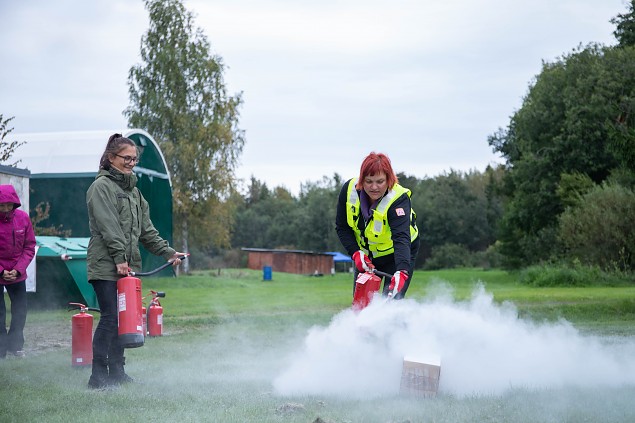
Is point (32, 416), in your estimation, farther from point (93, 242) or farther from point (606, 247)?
point (606, 247)

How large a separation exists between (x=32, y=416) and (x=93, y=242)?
1936 mm

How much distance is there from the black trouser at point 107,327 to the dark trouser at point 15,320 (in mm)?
2970

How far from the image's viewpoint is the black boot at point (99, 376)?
696cm

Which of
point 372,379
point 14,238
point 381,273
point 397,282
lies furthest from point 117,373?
point 14,238

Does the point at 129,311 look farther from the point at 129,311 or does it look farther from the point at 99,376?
the point at 99,376

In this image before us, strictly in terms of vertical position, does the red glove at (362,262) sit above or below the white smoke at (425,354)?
above

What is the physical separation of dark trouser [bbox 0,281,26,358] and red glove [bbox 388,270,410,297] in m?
5.37

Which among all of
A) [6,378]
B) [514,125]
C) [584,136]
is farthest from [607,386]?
[514,125]

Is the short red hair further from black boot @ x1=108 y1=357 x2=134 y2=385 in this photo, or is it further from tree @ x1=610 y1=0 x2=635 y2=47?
tree @ x1=610 y1=0 x2=635 y2=47

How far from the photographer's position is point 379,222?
22.5 ft

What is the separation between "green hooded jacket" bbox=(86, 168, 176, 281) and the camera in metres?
6.97

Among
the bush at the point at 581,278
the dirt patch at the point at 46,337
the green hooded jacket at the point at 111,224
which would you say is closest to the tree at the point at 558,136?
the bush at the point at 581,278

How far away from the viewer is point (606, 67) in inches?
1695

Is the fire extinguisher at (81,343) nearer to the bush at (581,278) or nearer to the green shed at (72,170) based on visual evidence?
the green shed at (72,170)
